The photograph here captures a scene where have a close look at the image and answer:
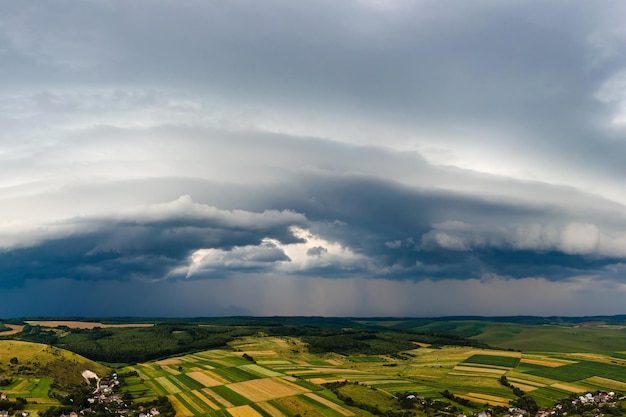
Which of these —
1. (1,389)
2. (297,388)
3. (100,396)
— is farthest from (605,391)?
(1,389)

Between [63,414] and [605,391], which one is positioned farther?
[605,391]

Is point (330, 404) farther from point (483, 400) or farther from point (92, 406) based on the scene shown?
point (92, 406)

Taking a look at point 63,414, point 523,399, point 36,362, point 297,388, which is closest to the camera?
point 63,414

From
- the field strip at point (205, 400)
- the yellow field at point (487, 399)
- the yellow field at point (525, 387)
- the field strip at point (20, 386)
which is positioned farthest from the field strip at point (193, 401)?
the yellow field at point (525, 387)

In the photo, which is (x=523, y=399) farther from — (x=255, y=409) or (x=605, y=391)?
(x=255, y=409)

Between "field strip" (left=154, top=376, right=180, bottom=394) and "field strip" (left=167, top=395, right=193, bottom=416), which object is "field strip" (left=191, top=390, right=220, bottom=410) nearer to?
"field strip" (left=167, top=395, right=193, bottom=416)

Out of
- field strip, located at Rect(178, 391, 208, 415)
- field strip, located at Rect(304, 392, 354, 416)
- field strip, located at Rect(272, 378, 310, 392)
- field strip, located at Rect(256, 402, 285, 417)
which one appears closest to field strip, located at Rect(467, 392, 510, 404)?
field strip, located at Rect(304, 392, 354, 416)
